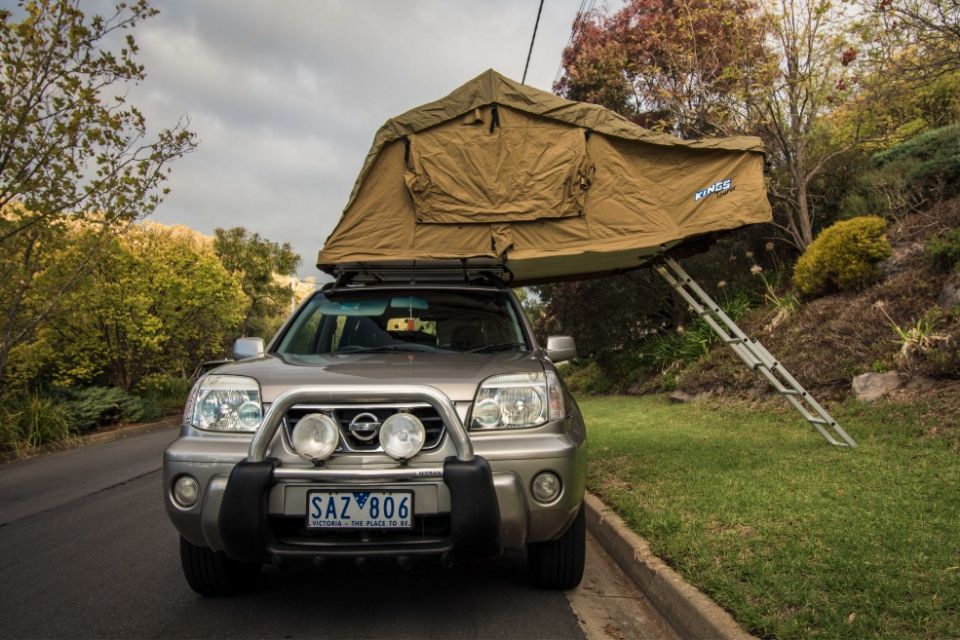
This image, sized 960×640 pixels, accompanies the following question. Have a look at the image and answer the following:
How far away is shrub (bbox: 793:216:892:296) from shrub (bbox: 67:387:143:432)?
42.9ft

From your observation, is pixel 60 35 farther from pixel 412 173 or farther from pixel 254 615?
pixel 254 615

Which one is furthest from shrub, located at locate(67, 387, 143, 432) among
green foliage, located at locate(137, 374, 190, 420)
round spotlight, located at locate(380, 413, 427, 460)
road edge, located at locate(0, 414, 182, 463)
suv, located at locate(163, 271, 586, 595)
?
round spotlight, located at locate(380, 413, 427, 460)

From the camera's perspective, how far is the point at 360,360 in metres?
3.34

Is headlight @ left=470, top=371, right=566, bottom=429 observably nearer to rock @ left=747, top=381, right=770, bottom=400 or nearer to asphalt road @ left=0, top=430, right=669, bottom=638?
asphalt road @ left=0, top=430, right=669, bottom=638

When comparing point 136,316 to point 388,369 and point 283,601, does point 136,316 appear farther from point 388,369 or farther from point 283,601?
point 388,369

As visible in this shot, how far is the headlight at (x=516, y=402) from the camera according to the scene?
2939mm

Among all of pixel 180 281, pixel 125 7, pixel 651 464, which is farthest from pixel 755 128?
pixel 180 281

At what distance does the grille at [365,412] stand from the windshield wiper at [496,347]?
0.85 m

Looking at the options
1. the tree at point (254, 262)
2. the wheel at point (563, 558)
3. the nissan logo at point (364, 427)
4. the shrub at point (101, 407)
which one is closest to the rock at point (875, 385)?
the wheel at point (563, 558)

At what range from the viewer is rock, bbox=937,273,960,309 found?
7.16m

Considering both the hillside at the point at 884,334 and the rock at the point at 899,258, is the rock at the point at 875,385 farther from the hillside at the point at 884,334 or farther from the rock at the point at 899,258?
the rock at the point at 899,258

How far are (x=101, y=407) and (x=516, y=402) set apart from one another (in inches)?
502

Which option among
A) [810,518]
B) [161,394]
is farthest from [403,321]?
[161,394]

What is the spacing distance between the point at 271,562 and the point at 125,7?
25.2 ft
